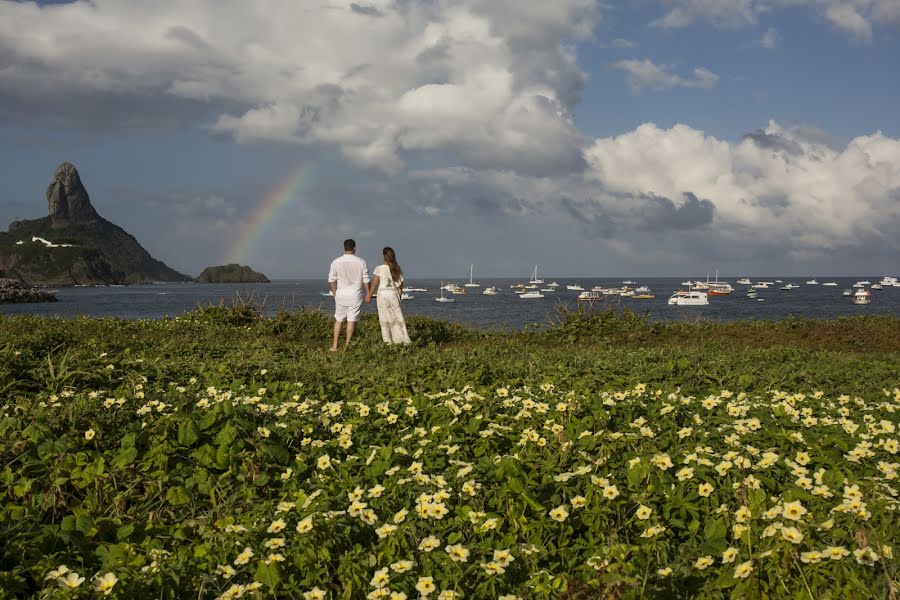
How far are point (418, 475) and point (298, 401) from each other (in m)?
2.87

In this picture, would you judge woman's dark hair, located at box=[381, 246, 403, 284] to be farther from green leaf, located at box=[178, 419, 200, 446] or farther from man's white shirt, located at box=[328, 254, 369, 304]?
green leaf, located at box=[178, 419, 200, 446]

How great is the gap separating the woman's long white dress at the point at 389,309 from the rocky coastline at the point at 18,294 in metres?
88.2

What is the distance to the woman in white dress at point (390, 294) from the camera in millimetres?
14203

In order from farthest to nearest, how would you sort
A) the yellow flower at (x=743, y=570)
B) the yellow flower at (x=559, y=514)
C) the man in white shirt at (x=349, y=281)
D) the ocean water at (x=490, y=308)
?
the ocean water at (x=490, y=308) < the man in white shirt at (x=349, y=281) < the yellow flower at (x=559, y=514) < the yellow flower at (x=743, y=570)

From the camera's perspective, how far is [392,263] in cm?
1429

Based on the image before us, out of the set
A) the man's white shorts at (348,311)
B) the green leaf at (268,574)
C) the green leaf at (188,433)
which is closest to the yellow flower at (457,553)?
the green leaf at (268,574)

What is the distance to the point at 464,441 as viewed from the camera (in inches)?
230

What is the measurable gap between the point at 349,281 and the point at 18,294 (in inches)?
3588

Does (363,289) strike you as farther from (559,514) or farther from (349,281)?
(559,514)

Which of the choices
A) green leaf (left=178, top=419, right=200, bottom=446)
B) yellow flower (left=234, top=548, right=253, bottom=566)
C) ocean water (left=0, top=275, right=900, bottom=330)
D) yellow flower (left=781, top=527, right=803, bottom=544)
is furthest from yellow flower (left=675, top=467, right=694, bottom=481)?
ocean water (left=0, top=275, right=900, bottom=330)

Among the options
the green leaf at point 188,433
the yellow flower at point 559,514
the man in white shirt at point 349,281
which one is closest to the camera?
the yellow flower at point 559,514

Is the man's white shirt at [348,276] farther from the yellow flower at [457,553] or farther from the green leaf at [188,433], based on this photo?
the yellow flower at [457,553]

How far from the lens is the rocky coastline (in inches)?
3391

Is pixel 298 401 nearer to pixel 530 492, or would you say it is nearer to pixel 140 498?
pixel 140 498
